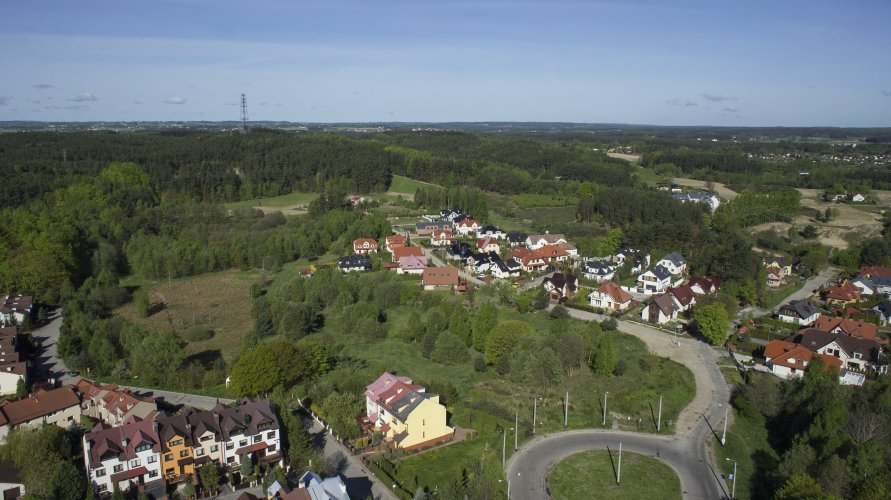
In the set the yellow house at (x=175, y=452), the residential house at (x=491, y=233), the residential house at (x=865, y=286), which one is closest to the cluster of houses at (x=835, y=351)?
the residential house at (x=865, y=286)

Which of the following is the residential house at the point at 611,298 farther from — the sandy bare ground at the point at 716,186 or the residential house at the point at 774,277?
the sandy bare ground at the point at 716,186

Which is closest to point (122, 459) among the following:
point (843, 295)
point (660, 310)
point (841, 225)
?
point (660, 310)

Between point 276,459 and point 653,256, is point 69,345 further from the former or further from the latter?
point 653,256

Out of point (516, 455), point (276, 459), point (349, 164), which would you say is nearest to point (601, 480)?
point (516, 455)

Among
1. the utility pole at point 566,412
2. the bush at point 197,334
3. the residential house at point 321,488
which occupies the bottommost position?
the bush at point 197,334

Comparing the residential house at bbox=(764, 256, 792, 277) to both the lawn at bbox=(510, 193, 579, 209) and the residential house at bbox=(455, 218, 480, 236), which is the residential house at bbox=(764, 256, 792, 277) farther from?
the lawn at bbox=(510, 193, 579, 209)

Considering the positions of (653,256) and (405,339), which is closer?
(405,339)

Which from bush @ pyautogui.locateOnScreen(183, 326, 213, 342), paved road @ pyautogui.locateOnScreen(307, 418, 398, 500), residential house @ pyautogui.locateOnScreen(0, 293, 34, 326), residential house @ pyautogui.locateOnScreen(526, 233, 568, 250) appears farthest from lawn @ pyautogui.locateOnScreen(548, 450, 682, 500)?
residential house @ pyautogui.locateOnScreen(0, 293, 34, 326)
